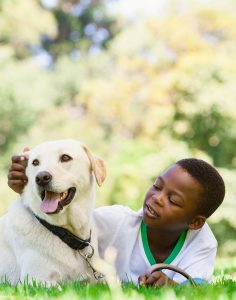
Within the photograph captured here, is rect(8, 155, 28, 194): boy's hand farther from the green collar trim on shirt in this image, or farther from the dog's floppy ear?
the green collar trim on shirt

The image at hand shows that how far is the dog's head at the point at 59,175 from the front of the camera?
13.1ft

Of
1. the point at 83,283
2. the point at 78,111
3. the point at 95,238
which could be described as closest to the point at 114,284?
the point at 83,283

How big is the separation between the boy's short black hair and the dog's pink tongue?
0.99 metres

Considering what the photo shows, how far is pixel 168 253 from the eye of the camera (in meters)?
4.57

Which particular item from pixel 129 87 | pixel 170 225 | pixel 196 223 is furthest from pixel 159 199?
pixel 129 87

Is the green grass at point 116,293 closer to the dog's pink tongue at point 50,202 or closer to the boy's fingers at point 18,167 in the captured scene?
the dog's pink tongue at point 50,202

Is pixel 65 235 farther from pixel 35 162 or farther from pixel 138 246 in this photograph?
pixel 138 246

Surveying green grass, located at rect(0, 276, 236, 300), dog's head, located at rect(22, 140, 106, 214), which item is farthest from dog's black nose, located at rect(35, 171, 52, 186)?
green grass, located at rect(0, 276, 236, 300)

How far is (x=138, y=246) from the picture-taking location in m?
4.64

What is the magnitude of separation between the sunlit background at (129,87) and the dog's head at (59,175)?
1037cm

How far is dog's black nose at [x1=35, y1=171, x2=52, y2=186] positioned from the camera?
3.95 meters

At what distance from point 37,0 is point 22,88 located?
8700mm

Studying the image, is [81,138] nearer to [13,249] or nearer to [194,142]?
[194,142]

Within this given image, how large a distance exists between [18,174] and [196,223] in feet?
4.33
